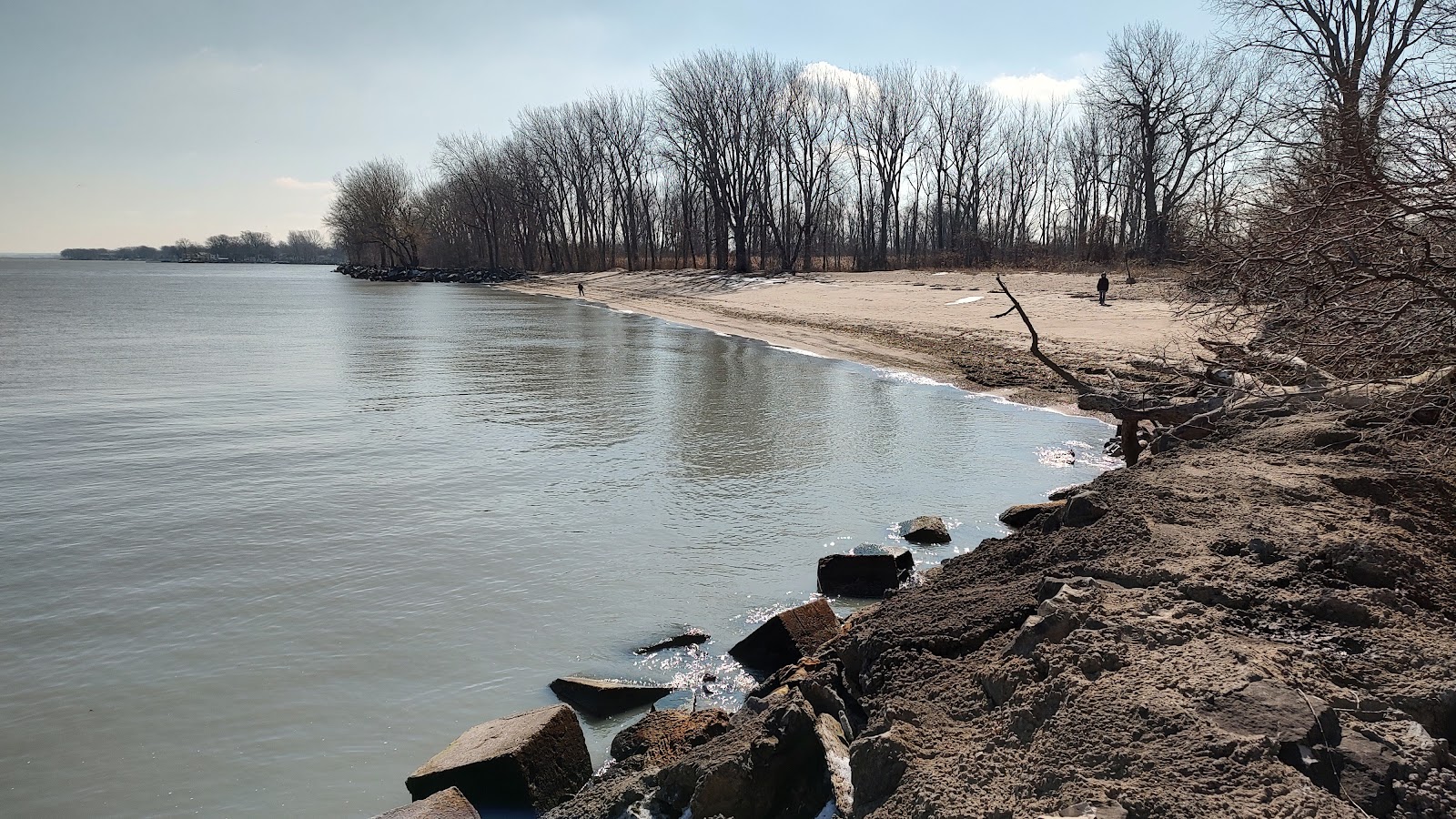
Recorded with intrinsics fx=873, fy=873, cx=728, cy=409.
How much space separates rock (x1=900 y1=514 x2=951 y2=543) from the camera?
8.49 metres

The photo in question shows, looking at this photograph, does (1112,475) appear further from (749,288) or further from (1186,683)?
(749,288)

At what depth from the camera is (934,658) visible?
13.6ft

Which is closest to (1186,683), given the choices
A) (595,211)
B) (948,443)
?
(948,443)

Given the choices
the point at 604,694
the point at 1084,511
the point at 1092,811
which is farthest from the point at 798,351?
the point at 1092,811

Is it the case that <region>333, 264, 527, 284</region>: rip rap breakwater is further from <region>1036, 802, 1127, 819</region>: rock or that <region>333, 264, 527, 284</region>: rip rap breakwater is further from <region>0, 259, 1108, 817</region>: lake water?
<region>1036, 802, 1127, 819</region>: rock

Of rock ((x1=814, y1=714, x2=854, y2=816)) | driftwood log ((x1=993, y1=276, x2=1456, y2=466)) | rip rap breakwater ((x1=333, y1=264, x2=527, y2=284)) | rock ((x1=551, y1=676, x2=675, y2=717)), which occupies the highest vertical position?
rip rap breakwater ((x1=333, y1=264, x2=527, y2=284))

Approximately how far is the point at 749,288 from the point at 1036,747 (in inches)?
1979

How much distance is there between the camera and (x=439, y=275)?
10294cm

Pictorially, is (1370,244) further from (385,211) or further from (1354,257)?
(385,211)

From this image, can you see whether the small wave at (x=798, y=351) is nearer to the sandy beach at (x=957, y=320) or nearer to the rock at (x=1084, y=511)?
the sandy beach at (x=957, y=320)

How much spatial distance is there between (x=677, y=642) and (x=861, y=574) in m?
1.75

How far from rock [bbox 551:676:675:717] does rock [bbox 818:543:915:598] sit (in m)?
2.09

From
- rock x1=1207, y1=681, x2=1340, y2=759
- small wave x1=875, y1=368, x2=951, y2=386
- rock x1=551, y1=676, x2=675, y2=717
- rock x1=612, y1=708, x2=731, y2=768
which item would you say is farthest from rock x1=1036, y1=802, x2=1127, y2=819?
small wave x1=875, y1=368, x2=951, y2=386

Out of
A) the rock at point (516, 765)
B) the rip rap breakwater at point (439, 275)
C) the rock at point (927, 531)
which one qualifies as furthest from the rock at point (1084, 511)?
the rip rap breakwater at point (439, 275)
